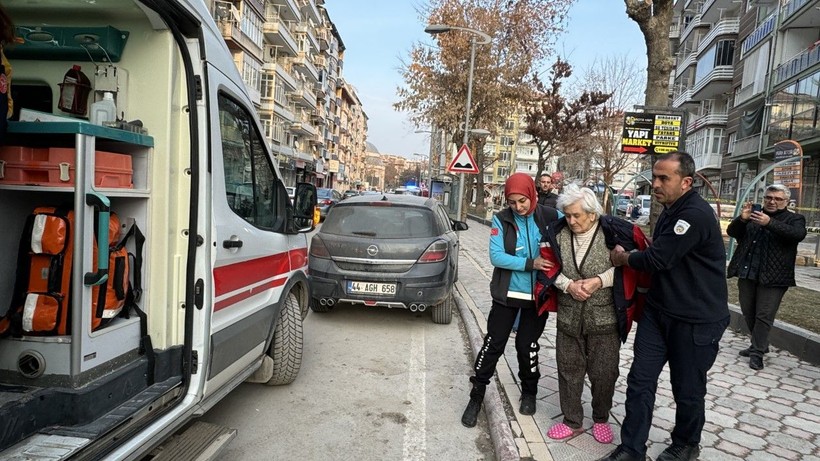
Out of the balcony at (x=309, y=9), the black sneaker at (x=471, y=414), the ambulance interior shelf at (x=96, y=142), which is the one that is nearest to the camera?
the ambulance interior shelf at (x=96, y=142)

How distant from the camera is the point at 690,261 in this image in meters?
2.81

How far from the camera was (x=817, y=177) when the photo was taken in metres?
24.5

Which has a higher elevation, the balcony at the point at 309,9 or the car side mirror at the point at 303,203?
the balcony at the point at 309,9

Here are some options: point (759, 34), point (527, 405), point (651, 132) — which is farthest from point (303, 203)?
point (759, 34)

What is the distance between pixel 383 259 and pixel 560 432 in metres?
2.87

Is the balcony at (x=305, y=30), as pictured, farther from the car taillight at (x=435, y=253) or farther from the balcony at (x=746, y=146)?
the car taillight at (x=435, y=253)

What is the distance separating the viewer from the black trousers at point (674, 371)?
9.25ft

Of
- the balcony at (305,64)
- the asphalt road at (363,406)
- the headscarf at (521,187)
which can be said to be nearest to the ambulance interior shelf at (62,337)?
the asphalt road at (363,406)

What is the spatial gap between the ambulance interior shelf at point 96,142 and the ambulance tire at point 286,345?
5.55 feet

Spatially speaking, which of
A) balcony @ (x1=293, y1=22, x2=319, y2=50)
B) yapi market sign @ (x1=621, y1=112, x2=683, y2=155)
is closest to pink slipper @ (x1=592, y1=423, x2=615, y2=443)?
yapi market sign @ (x1=621, y1=112, x2=683, y2=155)

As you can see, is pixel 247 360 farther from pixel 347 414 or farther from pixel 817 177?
pixel 817 177

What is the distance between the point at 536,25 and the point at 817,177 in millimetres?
15687

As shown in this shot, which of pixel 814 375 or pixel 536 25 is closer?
pixel 814 375

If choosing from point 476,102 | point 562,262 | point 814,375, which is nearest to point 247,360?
point 562,262
